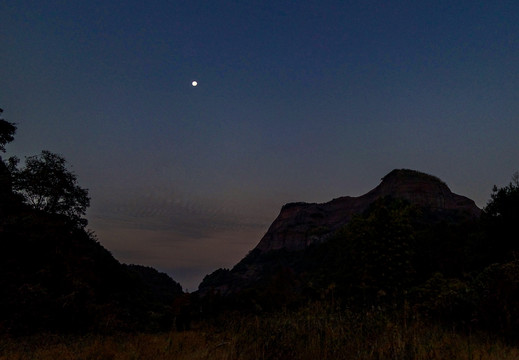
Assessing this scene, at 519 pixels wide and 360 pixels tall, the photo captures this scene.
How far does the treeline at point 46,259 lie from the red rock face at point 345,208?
123 meters

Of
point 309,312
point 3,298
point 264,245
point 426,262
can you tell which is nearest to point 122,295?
point 3,298

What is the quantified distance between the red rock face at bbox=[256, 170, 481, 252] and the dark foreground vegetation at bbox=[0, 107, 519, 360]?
105507 mm

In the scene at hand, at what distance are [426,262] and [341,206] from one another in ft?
504

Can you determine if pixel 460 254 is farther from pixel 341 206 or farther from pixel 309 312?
pixel 341 206

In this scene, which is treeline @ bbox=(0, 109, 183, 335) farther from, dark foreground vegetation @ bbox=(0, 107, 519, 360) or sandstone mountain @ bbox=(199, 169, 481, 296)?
sandstone mountain @ bbox=(199, 169, 481, 296)

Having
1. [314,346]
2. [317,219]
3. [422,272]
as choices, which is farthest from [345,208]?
[314,346]

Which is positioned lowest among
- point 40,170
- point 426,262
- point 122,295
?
point 122,295

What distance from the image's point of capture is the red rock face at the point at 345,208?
140 m

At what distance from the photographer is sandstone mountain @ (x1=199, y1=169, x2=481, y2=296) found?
134125mm

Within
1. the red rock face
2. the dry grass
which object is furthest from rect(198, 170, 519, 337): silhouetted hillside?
the red rock face

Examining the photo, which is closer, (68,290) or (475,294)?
(475,294)

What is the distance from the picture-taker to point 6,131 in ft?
87.8

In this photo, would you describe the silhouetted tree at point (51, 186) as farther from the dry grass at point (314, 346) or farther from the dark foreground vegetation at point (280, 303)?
the dry grass at point (314, 346)

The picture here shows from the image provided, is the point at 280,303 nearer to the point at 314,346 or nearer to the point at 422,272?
the point at 314,346
